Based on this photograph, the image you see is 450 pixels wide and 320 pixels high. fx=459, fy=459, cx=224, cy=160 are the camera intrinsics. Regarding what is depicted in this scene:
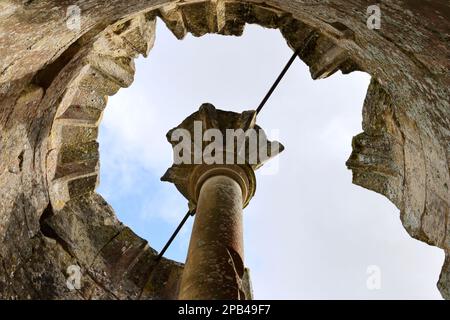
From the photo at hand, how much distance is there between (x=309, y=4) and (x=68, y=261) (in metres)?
3.63

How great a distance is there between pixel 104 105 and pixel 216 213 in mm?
2234

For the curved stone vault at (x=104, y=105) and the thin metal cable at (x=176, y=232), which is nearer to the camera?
the curved stone vault at (x=104, y=105)

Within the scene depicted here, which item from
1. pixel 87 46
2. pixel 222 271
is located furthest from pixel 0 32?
pixel 222 271

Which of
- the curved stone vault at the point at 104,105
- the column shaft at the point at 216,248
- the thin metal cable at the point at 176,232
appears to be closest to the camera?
the curved stone vault at the point at 104,105

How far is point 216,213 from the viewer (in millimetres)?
4469

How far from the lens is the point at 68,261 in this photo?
5.05m

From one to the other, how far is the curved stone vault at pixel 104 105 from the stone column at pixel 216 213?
1.02 m

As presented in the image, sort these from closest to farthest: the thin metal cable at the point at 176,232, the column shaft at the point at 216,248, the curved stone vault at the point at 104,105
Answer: the curved stone vault at the point at 104,105 < the column shaft at the point at 216,248 < the thin metal cable at the point at 176,232

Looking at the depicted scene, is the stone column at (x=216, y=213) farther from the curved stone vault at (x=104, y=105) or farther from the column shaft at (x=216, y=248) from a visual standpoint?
the curved stone vault at (x=104, y=105)

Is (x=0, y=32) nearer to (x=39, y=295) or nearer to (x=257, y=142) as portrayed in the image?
(x=39, y=295)

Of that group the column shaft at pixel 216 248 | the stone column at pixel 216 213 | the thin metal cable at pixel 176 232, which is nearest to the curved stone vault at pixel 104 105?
the thin metal cable at pixel 176 232

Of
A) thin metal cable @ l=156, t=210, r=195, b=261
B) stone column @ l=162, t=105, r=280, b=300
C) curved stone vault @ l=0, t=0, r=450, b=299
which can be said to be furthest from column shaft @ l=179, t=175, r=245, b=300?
curved stone vault @ l=0, t=0, r=450, b=299

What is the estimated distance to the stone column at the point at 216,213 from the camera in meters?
3.48

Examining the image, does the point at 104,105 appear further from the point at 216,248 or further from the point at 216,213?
the point at 216,248
